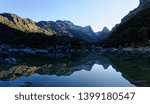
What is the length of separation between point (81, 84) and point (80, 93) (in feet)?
48.3

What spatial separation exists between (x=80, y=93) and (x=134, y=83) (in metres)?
16.1

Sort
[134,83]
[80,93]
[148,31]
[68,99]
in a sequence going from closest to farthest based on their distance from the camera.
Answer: [68,99], [80,93], [134,83], [148,31]

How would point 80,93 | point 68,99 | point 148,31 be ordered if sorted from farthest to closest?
1. point 148,31
2. point 80,93
3. point 68,99

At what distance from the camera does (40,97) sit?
20.0 meters

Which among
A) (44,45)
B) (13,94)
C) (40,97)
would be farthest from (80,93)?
(44,45)

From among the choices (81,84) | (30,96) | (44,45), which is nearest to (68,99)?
(30,96)

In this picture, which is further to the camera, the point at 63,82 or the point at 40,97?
the point at 63,82

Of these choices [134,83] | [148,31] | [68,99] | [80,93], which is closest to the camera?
[68,99]

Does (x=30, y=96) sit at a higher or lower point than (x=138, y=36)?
lower

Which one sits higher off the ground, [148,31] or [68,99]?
[148,31]

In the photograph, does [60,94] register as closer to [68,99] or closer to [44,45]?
[68,99]

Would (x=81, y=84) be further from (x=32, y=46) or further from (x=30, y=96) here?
(x=32, y=46)

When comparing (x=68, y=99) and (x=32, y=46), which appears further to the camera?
(x=32, y=46)

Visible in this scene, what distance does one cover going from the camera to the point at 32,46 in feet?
648
